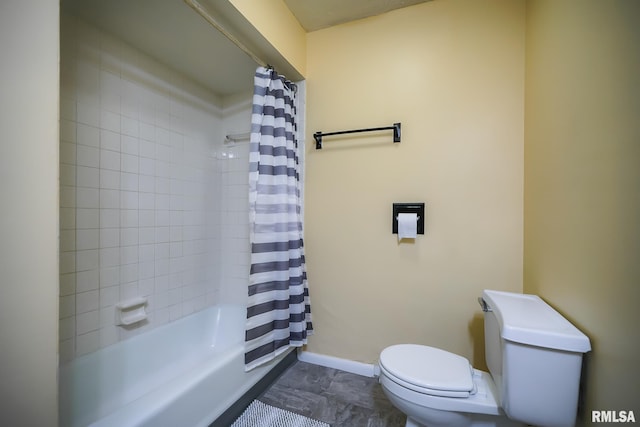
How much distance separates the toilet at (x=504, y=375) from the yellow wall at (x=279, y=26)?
178 centimetres

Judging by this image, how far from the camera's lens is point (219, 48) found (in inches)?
63.2

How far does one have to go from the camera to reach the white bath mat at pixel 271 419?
1.32 metres

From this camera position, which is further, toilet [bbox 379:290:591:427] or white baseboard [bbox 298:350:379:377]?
white baseboard [bbox 298:350:379:377]

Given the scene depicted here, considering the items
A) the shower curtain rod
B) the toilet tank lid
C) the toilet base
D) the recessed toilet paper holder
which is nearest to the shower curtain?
the shower curtain rod

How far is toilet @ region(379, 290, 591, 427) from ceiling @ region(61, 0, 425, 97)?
1834 mm

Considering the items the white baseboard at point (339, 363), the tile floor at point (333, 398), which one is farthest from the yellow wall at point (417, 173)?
the tile floor at point (333, 398)

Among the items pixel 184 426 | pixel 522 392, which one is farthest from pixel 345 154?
pixel 184 426

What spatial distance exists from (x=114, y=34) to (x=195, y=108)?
62 cm

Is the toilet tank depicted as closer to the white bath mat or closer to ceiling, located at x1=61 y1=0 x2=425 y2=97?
the white bath mat

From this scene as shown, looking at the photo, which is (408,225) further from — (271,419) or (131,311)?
(131,311)

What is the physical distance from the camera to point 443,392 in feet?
3.36

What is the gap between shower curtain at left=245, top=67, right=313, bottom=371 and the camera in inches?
60.1

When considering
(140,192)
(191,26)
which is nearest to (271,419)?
(140,192)

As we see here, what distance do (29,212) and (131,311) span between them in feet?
3.93
